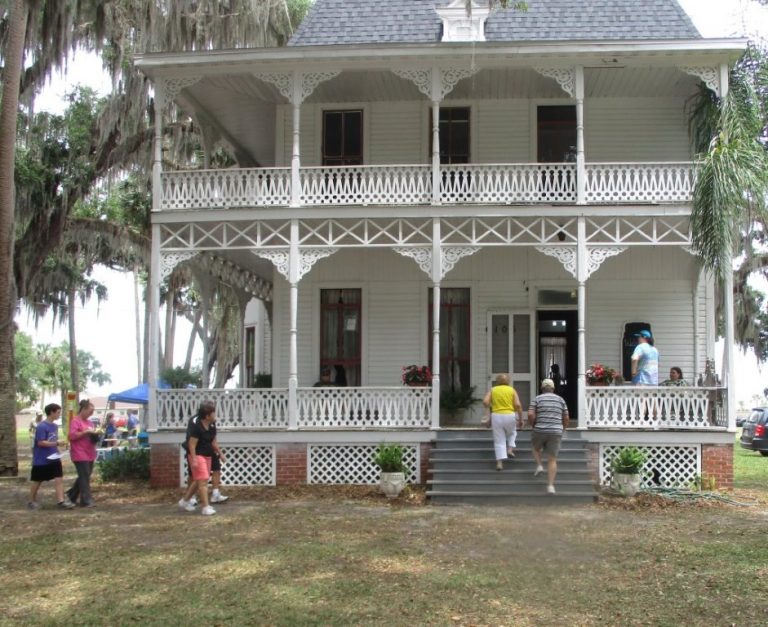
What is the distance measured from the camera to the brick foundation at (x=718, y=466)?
49.3 feet

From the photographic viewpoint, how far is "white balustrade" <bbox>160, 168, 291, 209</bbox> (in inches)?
636

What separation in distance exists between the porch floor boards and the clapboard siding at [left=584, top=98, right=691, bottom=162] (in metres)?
6.03

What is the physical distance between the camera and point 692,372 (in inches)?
697

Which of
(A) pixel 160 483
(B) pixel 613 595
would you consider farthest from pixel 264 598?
(A) pixel 160 483

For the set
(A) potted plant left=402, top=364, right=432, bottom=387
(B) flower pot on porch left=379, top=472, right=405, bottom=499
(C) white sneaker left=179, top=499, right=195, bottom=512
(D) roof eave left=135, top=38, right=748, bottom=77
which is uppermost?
(D) roof eave left=135, top=38, right=748, bottom=77

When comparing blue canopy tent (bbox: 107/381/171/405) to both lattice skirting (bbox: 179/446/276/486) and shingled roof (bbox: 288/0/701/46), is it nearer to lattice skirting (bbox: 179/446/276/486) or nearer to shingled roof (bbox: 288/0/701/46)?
lattice skirting (bbox: 179/446/276/486)

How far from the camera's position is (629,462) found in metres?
14.0

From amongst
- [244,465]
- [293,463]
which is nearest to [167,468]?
[244,465]

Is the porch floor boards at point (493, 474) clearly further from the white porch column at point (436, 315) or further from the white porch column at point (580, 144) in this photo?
the white porch column at point (580, 144)

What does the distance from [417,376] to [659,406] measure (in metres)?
4.13

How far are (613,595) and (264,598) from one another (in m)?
3.11

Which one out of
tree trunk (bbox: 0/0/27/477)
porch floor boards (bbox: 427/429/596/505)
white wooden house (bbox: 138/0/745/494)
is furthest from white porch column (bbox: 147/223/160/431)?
porch floor boards (bbox: 427/429/596/505)

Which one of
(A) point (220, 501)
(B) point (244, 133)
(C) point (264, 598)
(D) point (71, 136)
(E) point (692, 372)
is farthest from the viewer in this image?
(D) point (71, 136)

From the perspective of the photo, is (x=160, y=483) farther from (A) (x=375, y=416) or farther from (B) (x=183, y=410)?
(A) (x=375, y=416)
